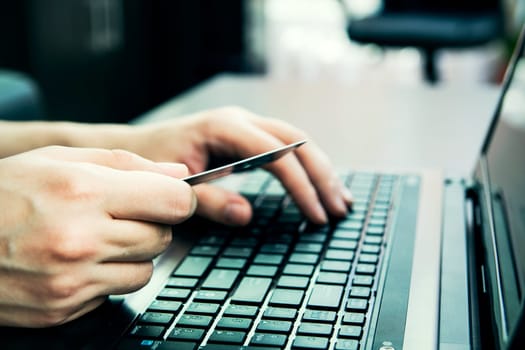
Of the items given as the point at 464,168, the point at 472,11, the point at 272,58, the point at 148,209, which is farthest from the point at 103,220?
the point at 272,58

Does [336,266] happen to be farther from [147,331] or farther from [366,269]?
[147,331]

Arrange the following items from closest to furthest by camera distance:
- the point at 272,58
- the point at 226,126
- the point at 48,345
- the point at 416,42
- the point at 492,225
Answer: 1. the point at 48,345
2. the point at 492,225
3. the point at 226,126
4. the point at 416,42
5. the point at 272,58

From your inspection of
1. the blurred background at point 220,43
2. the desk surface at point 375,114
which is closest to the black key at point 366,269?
the desk surface at point 375,114

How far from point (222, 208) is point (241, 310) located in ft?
0.56

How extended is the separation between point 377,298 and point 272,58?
3.07 metres

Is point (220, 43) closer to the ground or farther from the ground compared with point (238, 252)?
closer to the ground

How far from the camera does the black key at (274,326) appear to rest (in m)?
0.45

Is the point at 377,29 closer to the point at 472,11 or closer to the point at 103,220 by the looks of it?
the point at 472,11

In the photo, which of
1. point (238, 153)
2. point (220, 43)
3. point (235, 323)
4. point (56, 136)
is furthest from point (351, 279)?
point (220, 43)

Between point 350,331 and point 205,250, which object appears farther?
point 205,250

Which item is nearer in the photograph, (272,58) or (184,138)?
(184,138)

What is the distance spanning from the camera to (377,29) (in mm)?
2420

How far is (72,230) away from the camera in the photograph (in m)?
0.45

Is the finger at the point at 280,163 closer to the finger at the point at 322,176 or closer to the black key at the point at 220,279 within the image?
the finger at the point at 322,176
